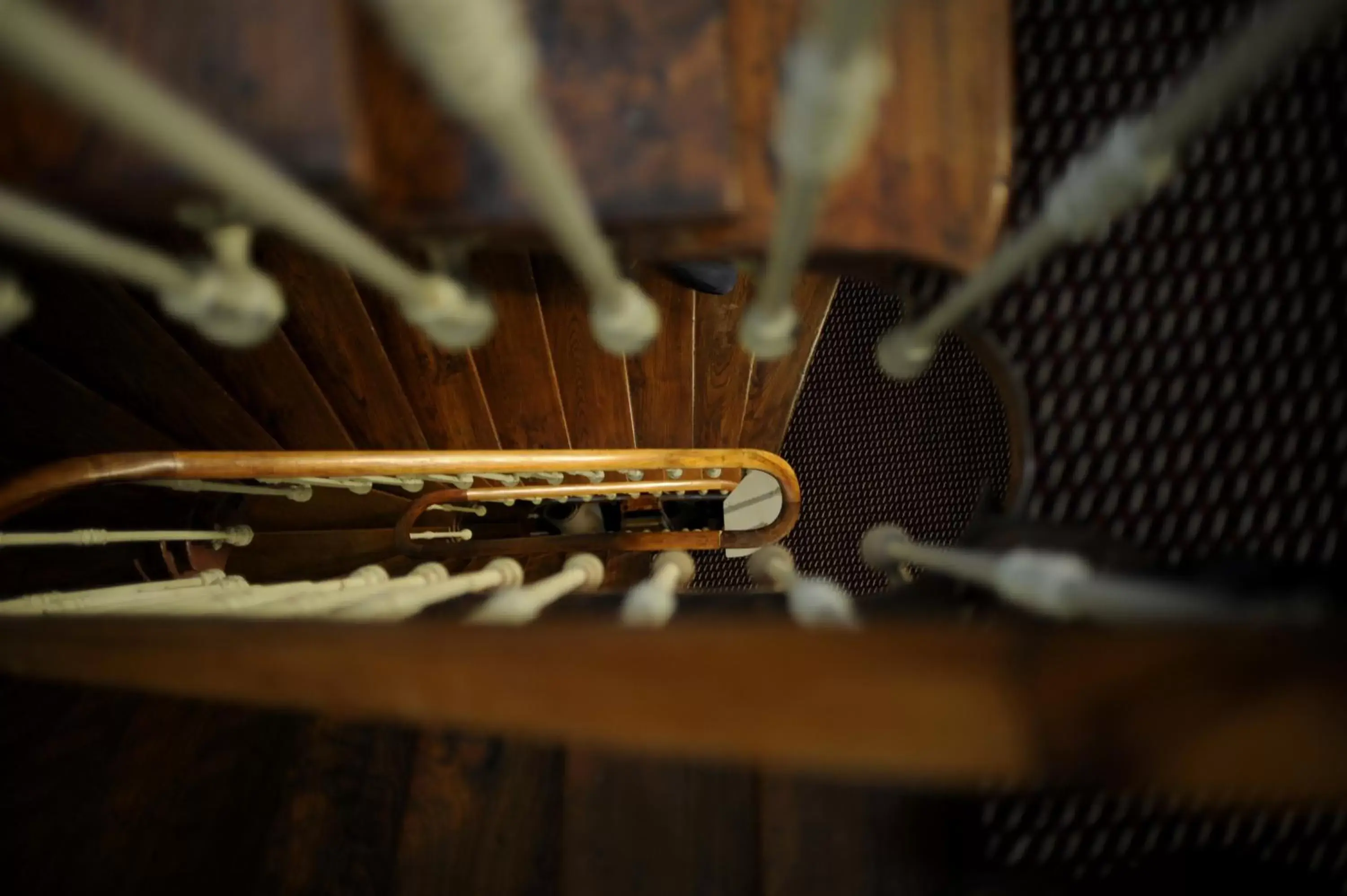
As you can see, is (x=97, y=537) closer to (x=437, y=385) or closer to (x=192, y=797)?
(x=192, y=797)

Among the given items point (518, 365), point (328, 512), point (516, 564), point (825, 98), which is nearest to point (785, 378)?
point (518, 365)

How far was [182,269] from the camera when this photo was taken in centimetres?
66

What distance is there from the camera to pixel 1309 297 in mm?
884

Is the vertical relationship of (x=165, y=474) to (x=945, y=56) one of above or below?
below

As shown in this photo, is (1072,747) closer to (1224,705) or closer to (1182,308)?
(1224,705)

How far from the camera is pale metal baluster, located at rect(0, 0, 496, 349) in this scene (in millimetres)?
A: 347

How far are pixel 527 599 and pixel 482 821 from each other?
1.27 ft

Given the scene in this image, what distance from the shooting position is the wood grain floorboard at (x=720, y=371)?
2035mm

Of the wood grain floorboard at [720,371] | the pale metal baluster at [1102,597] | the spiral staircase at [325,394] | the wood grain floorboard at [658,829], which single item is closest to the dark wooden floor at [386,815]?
the wood grain floorboard at [658,829]

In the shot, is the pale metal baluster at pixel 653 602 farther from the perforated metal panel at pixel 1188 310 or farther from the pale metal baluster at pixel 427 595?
the perforated metal panel at pixel 1188 310

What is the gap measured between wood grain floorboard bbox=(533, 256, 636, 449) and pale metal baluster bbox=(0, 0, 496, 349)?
1.03 meters

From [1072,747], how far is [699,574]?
108 inches

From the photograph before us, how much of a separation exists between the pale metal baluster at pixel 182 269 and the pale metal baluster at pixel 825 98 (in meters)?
0.53

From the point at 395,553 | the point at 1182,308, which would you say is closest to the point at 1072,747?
the point at 1182,308
